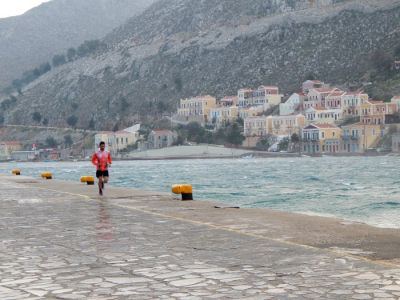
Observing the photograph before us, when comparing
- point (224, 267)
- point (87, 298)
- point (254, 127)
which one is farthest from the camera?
point (254, 127)

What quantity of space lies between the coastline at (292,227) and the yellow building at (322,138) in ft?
487

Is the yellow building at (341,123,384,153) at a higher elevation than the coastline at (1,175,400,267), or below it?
higher

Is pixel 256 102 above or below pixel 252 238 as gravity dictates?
above

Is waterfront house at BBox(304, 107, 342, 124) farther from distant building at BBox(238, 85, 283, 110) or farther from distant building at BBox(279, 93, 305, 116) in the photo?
distant building at BBox(238, 85, 283, 110)

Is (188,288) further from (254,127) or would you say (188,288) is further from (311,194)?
(254,127)

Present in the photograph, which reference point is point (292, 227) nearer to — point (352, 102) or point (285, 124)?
point (352, 102)

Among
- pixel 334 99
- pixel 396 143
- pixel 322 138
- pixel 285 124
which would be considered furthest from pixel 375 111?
pixel 285 124

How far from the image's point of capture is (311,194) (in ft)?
150

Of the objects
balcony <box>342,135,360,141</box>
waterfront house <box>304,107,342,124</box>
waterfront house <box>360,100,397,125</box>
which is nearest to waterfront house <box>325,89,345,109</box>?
waterfront house <box>304,107,342,124</box>

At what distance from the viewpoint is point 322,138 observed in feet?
544

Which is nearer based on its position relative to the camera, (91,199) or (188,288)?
(188,288)

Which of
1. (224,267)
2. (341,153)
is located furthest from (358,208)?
(341,153)

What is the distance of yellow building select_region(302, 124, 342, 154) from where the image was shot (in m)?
165

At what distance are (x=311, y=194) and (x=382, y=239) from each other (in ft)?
116
